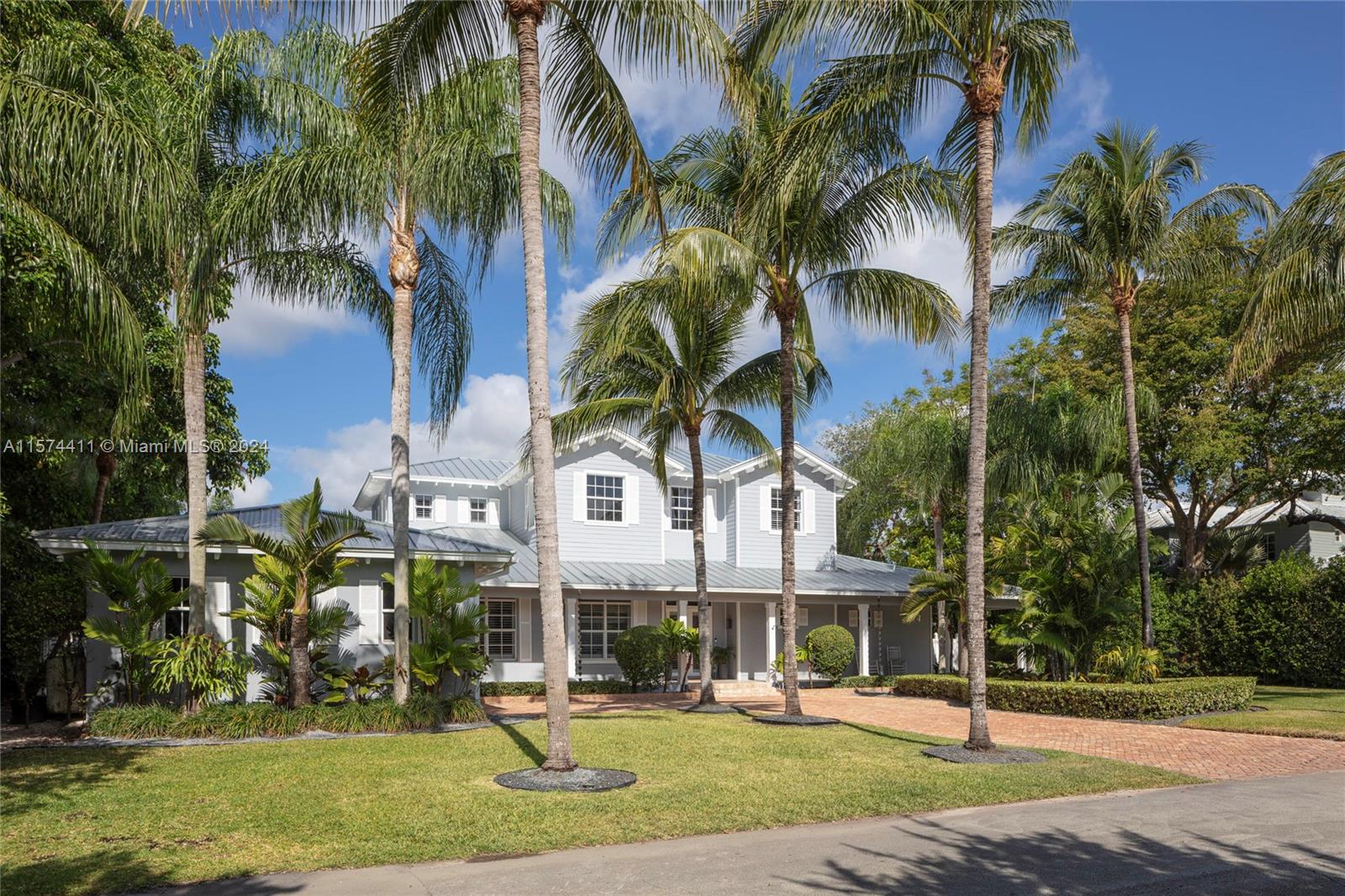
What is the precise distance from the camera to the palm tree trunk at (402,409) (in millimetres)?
14875

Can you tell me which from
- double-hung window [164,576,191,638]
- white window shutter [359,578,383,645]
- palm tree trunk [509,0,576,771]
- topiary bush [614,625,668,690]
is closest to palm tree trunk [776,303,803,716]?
palm tree trunk [509,0,576,771]

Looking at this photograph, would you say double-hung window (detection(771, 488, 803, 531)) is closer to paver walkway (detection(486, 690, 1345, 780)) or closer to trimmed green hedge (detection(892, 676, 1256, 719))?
paver walkway (detection(486, 690, 1345, 780))

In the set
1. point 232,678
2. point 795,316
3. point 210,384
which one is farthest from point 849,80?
point 210,384

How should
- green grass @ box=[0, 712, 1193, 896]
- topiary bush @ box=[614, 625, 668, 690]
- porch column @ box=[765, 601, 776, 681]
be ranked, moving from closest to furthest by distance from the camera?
green grass @ box=[0, 712, 1193, 896]
topiary bush @ box=[614, 625, 668, 690]
porch column @ box=[765, 601, 776, 681]

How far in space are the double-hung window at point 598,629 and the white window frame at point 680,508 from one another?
315cm

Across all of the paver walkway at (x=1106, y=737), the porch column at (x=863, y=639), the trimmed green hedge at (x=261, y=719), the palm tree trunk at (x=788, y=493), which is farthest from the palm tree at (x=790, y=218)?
the porch column at (x=863, y=639)

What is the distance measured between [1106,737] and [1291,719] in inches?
160

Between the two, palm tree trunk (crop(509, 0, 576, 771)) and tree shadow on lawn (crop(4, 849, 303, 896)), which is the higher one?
palm tree trunk (crop(509, 0, 576, 771))

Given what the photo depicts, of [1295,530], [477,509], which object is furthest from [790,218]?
[1295,530]

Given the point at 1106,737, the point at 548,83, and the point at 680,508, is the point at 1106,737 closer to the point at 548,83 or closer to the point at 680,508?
the point at 548,83

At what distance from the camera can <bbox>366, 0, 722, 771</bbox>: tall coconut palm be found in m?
10.5

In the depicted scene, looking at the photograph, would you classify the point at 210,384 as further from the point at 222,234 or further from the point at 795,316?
the point at 795,316

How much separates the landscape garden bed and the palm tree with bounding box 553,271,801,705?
5857 millimetres

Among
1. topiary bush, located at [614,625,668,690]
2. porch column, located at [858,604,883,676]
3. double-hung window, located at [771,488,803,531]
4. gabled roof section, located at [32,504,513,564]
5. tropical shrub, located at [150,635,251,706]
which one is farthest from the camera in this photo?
double-hung window, located at [771,488,803,531]
